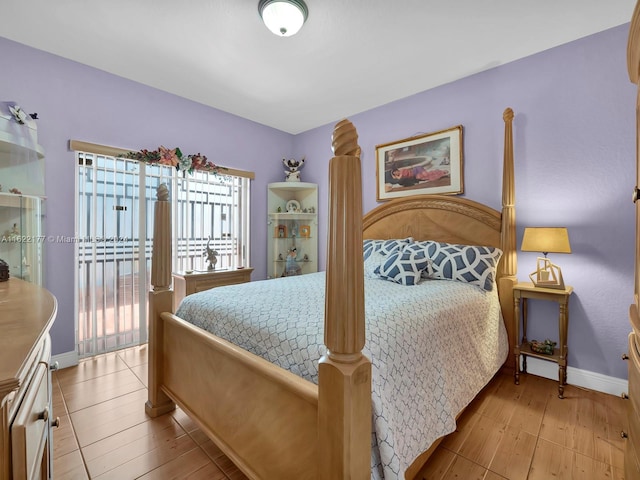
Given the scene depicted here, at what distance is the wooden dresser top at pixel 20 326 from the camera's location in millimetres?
560

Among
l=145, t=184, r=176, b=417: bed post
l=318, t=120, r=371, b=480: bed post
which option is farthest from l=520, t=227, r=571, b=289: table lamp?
l=145, t=184, r=176, b=417: bed post

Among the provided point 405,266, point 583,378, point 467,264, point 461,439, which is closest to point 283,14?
point 405,266

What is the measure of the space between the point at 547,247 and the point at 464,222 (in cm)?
71

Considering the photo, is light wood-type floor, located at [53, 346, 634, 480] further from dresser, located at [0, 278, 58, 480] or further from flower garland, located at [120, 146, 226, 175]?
flower garland, located at [120, 146, 226, 175]

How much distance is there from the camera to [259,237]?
4035 mm

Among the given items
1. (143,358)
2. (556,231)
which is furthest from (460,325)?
(143,358)

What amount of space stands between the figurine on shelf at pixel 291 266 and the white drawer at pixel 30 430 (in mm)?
3150

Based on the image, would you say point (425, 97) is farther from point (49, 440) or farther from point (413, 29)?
point (49, 440)

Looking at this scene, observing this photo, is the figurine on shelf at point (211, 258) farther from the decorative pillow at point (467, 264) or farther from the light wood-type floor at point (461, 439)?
the decorative pillow at point (467, 264)

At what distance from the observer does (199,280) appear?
309cm

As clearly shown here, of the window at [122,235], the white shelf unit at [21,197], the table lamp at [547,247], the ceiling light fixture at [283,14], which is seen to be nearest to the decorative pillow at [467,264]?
the table lamp at [547,247]

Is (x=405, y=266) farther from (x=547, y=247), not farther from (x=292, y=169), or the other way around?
(x=292, y=169)

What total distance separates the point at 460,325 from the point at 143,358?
2.67m

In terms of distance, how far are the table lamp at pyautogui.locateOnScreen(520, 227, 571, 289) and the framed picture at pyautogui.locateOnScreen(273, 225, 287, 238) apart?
2815mm
